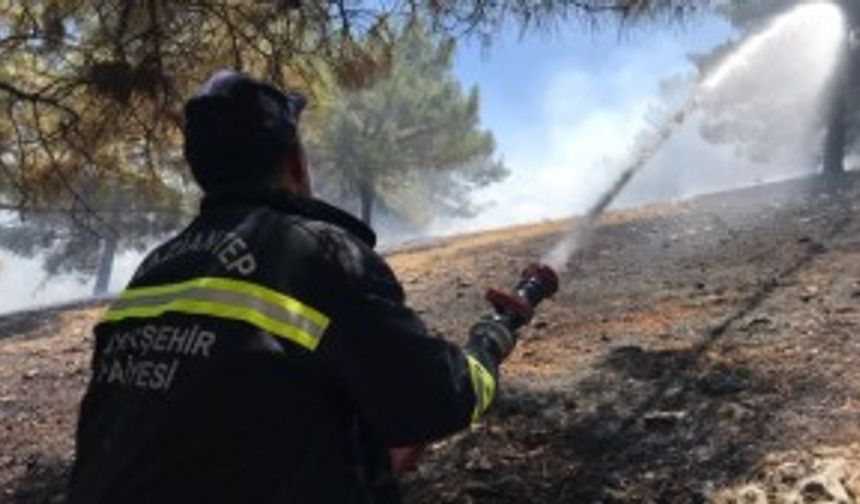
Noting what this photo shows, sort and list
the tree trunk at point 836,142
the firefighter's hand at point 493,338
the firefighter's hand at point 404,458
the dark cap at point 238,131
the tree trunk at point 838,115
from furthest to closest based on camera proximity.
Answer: the tree trunk at point 838,115
the tree trunk at point 836,142
the firefighter's hand at point 493,338
the firefighter's hand at point 404,458
the dark cap at point 238,131

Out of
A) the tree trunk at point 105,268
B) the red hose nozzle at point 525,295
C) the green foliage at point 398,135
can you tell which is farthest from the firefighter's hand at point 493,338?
the tree trunk at point 105,268

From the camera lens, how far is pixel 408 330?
2211 millimetres

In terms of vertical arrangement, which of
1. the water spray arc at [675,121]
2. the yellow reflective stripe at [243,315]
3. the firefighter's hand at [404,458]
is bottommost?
the water spray arc at [675,121]

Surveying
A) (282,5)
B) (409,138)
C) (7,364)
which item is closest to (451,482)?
(282,5)

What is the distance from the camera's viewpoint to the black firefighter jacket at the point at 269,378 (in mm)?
2145

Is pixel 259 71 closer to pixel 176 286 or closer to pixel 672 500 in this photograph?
pixel 672 500

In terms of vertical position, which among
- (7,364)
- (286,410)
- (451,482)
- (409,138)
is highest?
(286,410)

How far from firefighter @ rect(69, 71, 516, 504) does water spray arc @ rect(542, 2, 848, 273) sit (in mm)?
3355

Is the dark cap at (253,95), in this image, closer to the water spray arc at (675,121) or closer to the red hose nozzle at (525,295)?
the red hose nozzle at (525,295)

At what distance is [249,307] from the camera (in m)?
2.20

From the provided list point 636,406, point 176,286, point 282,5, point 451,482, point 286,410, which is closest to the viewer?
point 286,410

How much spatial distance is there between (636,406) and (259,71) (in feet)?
9.83

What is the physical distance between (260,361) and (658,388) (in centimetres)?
410

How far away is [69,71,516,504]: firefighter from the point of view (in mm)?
2146
